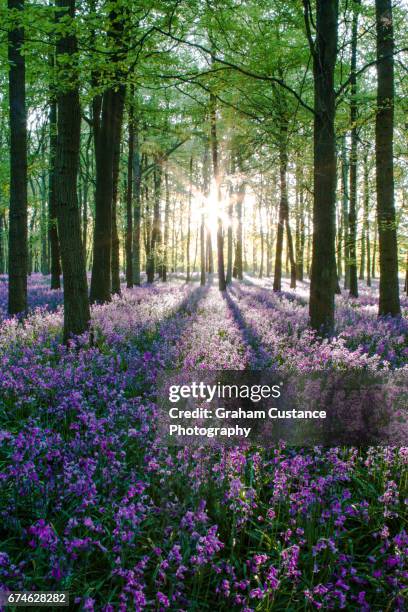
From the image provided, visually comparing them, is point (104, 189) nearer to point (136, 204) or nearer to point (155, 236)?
point (136, 204)

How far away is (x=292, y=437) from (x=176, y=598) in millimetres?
1961

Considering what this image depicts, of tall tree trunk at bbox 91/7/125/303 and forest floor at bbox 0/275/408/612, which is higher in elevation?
tall tree trunk at bbox 91/7/125/303

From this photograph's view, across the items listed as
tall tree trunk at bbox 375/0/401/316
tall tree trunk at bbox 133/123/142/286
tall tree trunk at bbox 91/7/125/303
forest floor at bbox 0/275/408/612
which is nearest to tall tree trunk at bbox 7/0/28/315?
tall tree trunk at bbox 91/7/125/303

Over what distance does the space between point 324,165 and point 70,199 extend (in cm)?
481

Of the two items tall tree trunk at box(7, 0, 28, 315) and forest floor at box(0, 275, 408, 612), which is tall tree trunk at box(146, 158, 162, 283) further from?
forest floor at box(0, 275, 408, 612)

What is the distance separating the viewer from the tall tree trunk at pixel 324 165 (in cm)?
793

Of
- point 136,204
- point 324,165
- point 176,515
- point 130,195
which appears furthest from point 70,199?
point 136,204

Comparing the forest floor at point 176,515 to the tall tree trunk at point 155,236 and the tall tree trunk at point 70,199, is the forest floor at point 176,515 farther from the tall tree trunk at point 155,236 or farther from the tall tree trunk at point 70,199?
the tall tree trunk at point 155,236

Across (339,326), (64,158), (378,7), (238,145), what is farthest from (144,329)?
(238,145)

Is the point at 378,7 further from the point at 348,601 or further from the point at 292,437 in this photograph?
the point at 348,601

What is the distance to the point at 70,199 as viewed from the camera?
7492 millimetres

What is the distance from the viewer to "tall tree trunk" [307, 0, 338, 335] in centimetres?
793

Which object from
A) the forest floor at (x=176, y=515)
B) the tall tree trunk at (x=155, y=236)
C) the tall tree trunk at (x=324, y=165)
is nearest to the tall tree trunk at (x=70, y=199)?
the forest floor at (x=176, y=515)

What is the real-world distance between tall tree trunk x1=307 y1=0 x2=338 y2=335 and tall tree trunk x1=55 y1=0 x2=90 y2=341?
4.45 m
